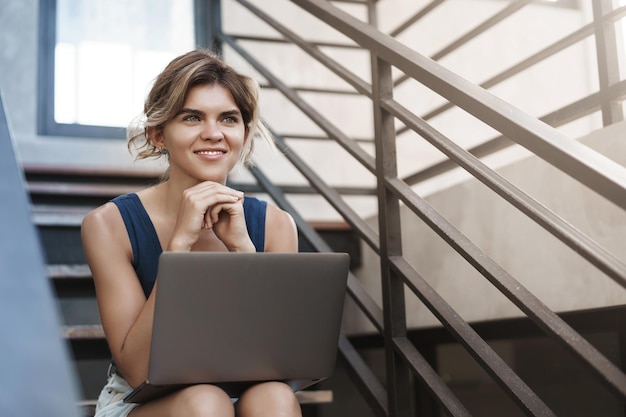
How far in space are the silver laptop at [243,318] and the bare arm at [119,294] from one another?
0.27 feet

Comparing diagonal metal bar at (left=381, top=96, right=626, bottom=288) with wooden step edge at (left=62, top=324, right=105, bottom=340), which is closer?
diagonal metal bar at (left=381, top=96, right=626, bottom=288)

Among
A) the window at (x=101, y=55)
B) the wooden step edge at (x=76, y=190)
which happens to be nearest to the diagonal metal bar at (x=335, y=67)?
the wooden step edge at (x=76, y=190)

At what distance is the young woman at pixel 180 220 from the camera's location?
4.53 feet

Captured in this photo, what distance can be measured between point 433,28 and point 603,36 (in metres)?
2.39

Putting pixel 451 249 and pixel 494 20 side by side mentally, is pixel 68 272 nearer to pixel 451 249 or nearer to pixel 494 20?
pixel 451 249

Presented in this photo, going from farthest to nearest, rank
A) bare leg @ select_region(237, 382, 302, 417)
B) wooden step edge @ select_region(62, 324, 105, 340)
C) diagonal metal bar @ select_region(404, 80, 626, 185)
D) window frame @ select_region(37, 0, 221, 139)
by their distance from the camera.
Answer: window frame @ select_region(37, 0, 221, 139) < wooden step edge @ select_region(62, 324, 105, 340) < diagonal metal bar @ select_region(404, 80, 626, 185) < bare leg @ select_region(237, 382, 302, 417)

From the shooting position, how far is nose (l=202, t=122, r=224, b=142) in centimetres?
164

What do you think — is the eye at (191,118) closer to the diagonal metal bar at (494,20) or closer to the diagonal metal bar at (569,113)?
the diagonal metal bar at (569,113)

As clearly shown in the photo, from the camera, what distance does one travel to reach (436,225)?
150cm

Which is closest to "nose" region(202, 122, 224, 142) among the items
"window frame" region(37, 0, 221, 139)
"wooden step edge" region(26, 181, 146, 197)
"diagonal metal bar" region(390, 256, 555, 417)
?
"diagonal metal bar" region(390, 256, 555, 417)

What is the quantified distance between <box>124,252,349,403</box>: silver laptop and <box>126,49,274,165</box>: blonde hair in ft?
1.77

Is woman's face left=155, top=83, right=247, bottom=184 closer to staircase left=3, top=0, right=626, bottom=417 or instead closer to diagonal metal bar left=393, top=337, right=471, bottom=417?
staircase left=3, top=0, right=626, bottom=417

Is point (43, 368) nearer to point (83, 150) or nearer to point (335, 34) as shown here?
point (83, 150)

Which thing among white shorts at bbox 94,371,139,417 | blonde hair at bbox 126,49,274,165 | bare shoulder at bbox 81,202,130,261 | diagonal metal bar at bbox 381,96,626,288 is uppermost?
blonde hair at bbox 126,49,274,165
